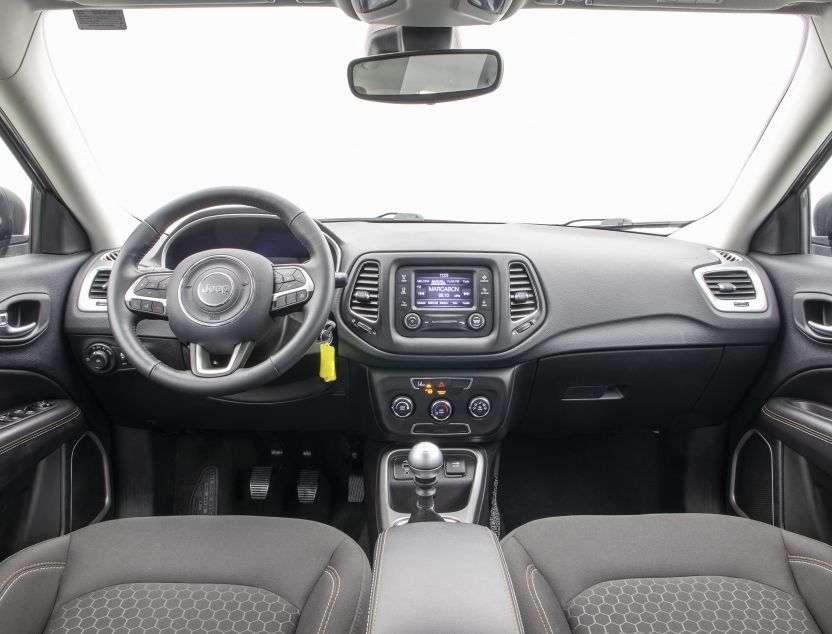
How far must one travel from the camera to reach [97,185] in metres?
2.15

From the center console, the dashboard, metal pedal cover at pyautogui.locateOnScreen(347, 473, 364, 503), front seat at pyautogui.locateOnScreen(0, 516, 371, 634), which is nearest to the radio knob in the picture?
the dashboard

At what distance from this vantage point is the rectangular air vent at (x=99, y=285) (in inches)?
79.0

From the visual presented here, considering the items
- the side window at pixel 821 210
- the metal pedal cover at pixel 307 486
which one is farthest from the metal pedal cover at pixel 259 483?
the side window at pixel 821 210

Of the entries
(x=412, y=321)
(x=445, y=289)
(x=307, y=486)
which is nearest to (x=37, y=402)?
(x=307, y=486)

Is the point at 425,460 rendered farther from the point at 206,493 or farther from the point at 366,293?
the point at 206,493

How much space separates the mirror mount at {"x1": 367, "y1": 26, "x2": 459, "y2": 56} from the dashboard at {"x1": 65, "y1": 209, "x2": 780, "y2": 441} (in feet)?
1.92

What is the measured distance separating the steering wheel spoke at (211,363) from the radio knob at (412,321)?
1.82ft

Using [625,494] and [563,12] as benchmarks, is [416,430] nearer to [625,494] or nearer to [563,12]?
[625,494]

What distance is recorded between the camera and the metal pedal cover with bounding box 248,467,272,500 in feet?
7.85

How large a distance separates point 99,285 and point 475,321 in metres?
1.29

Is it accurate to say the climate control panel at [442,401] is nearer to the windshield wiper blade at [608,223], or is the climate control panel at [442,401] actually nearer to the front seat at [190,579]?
the front seat at [190,579]

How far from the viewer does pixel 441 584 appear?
1.00 meters

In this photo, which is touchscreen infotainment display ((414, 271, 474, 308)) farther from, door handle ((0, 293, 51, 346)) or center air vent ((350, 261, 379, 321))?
door handle ((0, 293, 51, 346))

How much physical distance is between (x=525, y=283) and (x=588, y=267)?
0.24m
